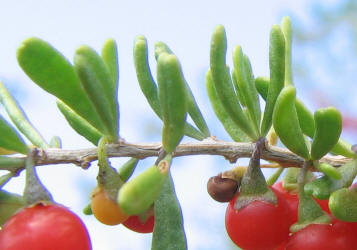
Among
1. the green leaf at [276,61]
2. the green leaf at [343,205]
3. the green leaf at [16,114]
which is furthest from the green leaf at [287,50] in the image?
the green leaf at [16,114]

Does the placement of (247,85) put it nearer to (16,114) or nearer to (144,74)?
(144,74)

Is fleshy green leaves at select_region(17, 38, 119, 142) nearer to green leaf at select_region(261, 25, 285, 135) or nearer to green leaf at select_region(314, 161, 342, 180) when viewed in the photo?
green leaf at select_region(261, 25, 285, 135)

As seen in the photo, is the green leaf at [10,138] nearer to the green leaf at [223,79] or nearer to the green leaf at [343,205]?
the green leaf at [223,79]

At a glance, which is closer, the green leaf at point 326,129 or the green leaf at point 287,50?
the green leaf at point 326,129

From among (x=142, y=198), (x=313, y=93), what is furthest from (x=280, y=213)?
(x=313, y=93)

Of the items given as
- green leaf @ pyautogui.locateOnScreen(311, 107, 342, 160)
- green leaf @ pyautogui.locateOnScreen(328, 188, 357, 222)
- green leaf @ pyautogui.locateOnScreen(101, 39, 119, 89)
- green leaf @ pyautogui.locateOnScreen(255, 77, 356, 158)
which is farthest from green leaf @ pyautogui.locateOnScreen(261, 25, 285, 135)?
green leaf @ pyautogui.locateOnScreen(101, 39, 119, 89)

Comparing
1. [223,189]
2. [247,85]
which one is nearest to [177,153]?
[223,189]
